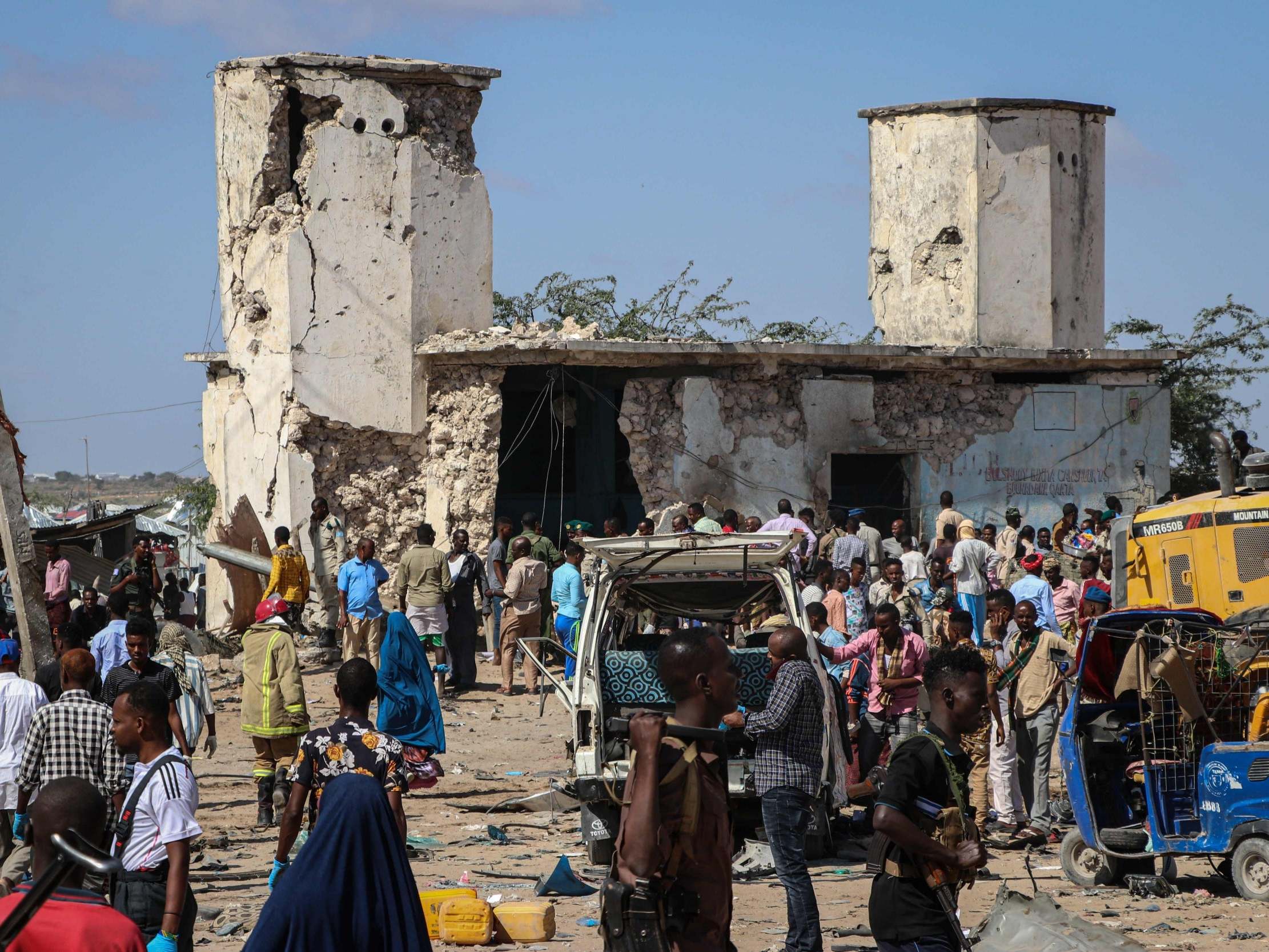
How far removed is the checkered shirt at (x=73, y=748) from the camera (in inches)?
239

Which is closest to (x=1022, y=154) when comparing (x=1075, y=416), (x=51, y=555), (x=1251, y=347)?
(x=1075, y=416)

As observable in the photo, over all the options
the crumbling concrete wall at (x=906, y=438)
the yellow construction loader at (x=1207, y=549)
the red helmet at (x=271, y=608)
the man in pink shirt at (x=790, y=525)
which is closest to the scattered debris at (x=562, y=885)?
the red helmet at (x=271, y=608)

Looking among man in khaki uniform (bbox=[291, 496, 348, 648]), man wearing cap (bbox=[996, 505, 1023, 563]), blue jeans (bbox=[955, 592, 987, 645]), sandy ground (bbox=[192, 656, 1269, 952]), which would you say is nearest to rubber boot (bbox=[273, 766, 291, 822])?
sandy ground (bbox=[192, 656, 1269, 952])

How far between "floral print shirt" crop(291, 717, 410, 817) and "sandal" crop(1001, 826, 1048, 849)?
15.8 ft

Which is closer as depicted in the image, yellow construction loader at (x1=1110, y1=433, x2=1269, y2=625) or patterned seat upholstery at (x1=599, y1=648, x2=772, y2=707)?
patterned seat upholstery at (x1=599, y1=648, x2=772, y2=707)

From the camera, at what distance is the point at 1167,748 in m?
7.97

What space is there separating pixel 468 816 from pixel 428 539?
14.6 ft

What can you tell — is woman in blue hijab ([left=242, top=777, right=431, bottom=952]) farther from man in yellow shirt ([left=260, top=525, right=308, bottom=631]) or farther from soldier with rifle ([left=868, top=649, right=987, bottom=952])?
man in yellow shirt ([left=260, top=525, right=308, bottom=631])

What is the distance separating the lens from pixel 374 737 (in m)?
5.55

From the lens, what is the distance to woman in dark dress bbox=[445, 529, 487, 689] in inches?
593

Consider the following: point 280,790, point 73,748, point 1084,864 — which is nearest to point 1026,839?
point 1084,864

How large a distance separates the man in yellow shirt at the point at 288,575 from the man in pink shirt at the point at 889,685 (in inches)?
232

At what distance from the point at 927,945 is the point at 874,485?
55.4 feet

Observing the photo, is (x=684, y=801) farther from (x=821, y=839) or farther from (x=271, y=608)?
(x=271, y=608)
